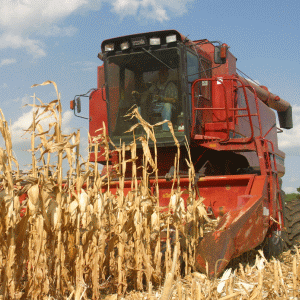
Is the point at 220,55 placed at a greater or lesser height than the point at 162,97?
greater

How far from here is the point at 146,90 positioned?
19.1 ft

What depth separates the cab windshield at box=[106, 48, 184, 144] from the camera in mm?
5625

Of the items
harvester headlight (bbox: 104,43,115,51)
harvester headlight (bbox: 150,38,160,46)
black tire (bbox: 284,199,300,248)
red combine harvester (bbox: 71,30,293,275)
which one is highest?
harvester headlight (bbox: 104,43,115,51)

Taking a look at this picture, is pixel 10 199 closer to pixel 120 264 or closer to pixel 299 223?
pixel 120 264

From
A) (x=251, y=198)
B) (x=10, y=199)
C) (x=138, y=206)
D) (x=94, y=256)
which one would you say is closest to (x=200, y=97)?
(x=251, y=198)

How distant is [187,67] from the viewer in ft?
18.8

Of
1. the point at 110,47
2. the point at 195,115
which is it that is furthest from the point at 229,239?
the point at 110,47

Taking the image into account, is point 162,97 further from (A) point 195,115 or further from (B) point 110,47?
(B) point 110,47

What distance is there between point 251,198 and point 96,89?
Answer: 344 centimetres

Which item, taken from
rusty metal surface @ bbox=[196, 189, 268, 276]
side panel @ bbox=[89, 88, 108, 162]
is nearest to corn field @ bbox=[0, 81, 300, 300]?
rusty metal surface @ bbox=[196, 189, 268, 276]

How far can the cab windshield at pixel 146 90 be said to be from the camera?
5.62 metres

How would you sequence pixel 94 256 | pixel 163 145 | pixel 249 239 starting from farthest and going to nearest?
pixel 163 145
pixel 249 239
pixel 94 256

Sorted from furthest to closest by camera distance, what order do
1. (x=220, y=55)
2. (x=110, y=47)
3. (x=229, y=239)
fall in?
Result: (x=110, y=47) < (x=220, y=55) < (x=229, y=239)

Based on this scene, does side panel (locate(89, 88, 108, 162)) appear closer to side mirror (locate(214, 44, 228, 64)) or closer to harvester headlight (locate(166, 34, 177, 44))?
harvester headlight (locate(166, 34, 177, 44))
